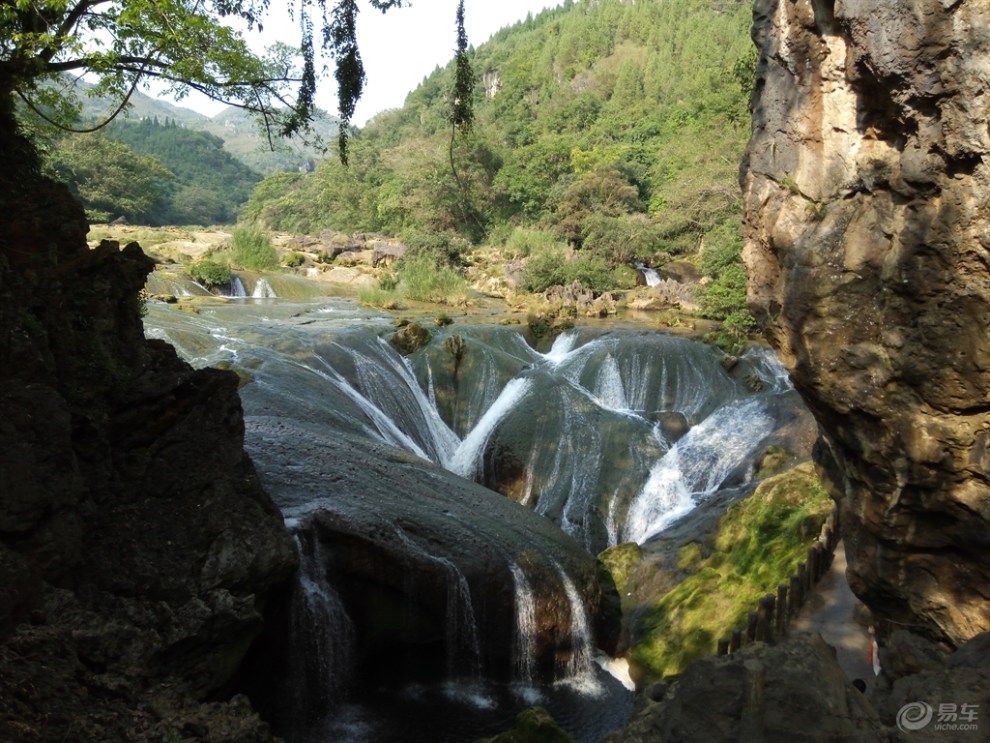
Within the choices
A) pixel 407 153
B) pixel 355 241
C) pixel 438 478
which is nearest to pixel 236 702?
pixel 438 478

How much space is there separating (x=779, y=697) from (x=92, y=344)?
20.5ft

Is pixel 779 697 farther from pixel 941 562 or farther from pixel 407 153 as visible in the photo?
pixel 407 153

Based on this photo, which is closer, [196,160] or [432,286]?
[432,286]

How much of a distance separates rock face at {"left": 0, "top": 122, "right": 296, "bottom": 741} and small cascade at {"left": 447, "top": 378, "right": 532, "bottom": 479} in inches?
299

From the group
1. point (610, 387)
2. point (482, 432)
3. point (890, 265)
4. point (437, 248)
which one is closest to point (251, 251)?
point (437, 248)

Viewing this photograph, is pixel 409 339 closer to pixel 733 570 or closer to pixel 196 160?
pixel 733 570

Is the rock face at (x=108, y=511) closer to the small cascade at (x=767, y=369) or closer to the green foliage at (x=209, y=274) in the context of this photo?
the small cascade at (x=767, y=369)

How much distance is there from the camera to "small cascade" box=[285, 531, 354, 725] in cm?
784

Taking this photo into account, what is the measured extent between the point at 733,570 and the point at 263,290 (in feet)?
75.6

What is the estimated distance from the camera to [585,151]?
5309cm

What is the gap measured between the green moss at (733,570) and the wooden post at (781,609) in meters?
0.52

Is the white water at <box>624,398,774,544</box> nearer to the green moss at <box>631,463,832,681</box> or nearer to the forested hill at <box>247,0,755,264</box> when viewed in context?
the green moss at <box>631,463,832,681</box>

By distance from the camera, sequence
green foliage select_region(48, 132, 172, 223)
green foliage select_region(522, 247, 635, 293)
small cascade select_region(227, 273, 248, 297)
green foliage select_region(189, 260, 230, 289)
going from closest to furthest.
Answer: green foliage select_region(189, 260, 230, 289) < small cascade select_region(227, 273, 248, 297) < green foliage select_region(522, 247, 635, 293) < green foliage select_region(48, 132, 172, 223)

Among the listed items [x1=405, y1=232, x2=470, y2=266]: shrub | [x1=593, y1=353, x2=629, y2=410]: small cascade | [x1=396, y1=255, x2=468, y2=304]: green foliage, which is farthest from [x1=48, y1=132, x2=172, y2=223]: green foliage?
[x1=593, y1=353, x2=629, y2=410]: small cascade
